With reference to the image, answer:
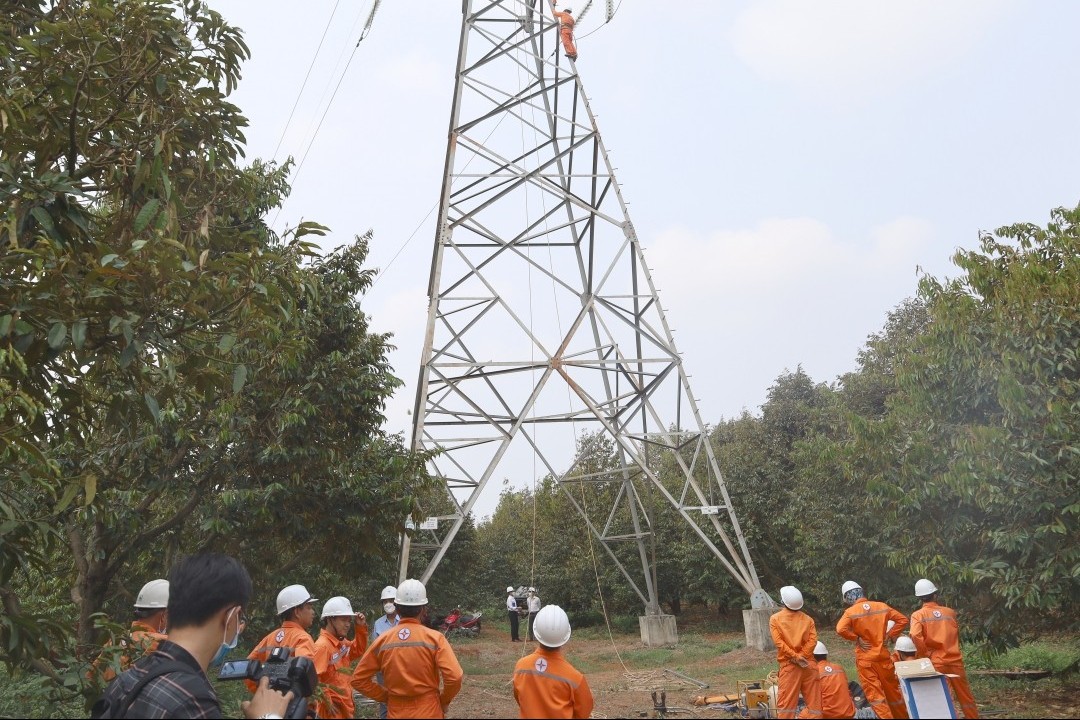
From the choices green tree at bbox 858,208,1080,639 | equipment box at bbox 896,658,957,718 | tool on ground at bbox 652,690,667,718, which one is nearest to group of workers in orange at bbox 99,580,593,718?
equipment box at bbox 896,658,957,718

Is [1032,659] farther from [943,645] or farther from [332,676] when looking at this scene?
[332,676]

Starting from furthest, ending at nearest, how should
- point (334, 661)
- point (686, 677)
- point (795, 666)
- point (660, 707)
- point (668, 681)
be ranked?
point (686, 677)
point (668, 681)
point (660, 707)
point (795, 666)
point (334, 661)

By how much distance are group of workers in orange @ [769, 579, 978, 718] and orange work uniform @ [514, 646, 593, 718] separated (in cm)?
404

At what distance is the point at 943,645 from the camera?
28.3 feet

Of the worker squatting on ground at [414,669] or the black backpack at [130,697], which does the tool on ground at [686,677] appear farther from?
the black backpack at [130,697]

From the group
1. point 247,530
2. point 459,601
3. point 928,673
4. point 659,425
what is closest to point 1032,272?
point 928,673

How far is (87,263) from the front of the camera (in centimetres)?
480

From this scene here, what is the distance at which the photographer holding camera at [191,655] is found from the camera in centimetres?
262

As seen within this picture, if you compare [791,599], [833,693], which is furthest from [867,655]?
[791,599]

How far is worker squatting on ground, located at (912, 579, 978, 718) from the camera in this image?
334 inches

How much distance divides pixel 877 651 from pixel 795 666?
3.42 feet

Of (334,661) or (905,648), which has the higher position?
(334,661)

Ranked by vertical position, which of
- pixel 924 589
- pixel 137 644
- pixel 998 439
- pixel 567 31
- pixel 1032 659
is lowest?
pixel 1032 659

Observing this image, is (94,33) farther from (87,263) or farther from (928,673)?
(928,673)
